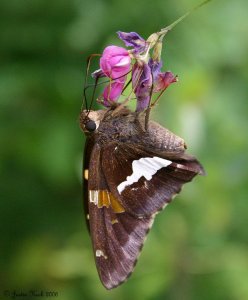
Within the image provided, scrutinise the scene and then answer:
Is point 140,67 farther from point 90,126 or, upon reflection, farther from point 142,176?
point 142,176

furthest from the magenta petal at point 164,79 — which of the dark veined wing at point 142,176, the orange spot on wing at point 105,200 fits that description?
the orange spot on wing at point 105,200

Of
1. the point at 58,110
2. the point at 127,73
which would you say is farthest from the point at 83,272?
the point at 127,73

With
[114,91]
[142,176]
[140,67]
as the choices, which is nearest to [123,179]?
[142,176]

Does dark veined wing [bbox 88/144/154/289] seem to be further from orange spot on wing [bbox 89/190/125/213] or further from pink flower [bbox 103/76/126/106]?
pink flower [bbox 103/76/126/106]

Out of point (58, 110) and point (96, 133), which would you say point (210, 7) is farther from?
point (96, 133)

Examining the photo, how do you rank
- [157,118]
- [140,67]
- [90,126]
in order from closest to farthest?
[140,67] → [90,126] → [157,118]

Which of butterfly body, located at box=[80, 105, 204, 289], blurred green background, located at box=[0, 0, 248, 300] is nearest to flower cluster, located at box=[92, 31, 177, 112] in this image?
butterfly body, located at box=[80, 105, 204, 289]
